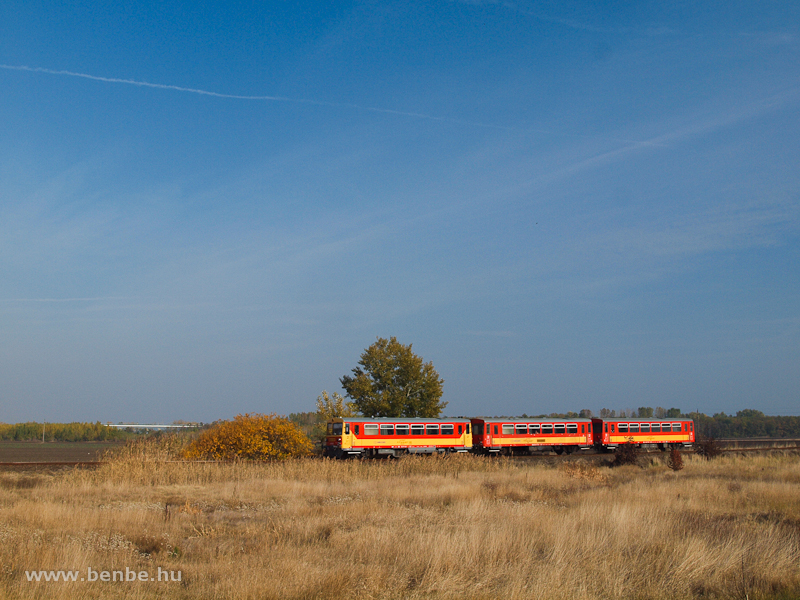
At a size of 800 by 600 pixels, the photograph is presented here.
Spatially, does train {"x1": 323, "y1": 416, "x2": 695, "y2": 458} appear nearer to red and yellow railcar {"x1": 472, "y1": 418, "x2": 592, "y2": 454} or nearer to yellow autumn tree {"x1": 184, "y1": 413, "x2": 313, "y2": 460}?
red and yellow railcar {"x1": 472, "y1": 418, "x2": 592, "y2": 454}

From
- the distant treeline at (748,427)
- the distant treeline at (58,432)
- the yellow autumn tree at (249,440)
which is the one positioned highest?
the yellow autumn tree at (249,440)

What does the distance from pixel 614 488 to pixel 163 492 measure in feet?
46.8

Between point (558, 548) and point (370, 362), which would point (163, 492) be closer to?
point (558, 548)

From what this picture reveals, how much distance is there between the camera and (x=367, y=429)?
36719mm

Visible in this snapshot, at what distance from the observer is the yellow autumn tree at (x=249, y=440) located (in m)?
30.0

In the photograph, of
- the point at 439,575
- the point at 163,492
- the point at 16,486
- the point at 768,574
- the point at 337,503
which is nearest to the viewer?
the point at 439,575

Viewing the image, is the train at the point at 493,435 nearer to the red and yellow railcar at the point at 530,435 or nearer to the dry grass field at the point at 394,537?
the red and yellow railcar at the point at 530,435

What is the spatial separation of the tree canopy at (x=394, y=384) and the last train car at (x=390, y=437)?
1426 cm

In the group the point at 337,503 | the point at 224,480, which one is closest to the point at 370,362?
the point at 224,480

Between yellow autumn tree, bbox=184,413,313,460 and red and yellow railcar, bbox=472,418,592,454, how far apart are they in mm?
13775

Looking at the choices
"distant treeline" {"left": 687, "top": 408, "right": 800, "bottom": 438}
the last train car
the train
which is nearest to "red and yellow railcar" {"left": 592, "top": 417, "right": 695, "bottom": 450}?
the train

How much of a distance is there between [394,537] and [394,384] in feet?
143

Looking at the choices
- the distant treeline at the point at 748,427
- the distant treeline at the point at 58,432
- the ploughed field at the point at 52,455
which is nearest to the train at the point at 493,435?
the ploughed field at the point at 52,455

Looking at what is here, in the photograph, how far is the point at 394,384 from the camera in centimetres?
5416
